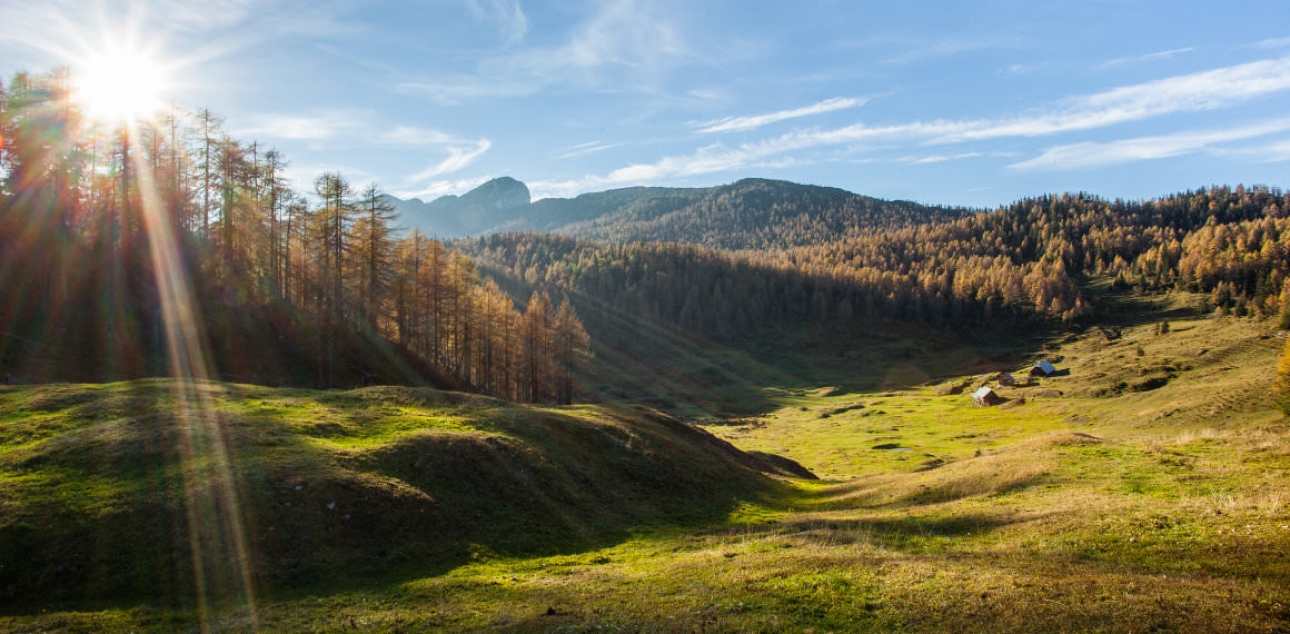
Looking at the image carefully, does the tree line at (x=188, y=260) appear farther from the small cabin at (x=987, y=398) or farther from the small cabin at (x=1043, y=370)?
the small cabin at (x=1043, y=370)

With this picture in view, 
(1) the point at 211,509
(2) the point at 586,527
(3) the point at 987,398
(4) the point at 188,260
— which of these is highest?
(4) the point at 188,260

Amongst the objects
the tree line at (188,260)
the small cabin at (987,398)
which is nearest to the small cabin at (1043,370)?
the small cabin at (987,398)

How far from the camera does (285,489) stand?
20.8 m

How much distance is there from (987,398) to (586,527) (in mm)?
108417

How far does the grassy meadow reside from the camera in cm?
1316

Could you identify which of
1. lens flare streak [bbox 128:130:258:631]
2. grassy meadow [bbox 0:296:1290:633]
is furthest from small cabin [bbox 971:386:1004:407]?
lens flare streak [bbox 128:130:258:631]

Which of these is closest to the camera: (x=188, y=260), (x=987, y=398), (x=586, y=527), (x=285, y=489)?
(x=285, y=489)

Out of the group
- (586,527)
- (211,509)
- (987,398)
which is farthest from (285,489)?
(987,398)

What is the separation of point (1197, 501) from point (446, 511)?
26.8 metres

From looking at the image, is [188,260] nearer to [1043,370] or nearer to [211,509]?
[211,509]

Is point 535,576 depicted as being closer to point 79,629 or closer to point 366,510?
point 366,510

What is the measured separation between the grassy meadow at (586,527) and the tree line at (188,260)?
2161 cm

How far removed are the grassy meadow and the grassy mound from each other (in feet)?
0.33

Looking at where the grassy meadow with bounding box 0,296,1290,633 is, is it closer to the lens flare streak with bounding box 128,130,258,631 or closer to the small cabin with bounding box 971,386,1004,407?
the lens flare streak with bounding box 128,130,258,631
